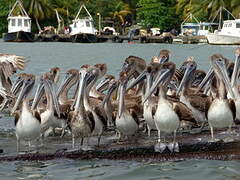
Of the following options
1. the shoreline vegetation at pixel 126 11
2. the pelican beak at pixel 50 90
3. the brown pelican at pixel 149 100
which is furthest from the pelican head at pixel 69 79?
the shoreline vegetation at pixel 126 11

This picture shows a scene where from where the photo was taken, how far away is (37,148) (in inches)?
→ 438

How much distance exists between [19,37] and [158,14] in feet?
69.5

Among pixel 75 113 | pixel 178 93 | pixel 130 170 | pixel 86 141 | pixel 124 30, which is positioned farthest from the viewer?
pixel 124 30

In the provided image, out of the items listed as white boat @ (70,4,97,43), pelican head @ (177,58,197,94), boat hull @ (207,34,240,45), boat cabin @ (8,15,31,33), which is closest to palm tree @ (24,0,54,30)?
boat cabin @ (8,15,31,33)

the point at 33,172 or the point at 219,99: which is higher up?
the point at 219,99

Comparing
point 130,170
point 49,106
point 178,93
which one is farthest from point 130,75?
point 130,170

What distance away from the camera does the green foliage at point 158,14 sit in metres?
89.3

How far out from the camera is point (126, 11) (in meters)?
99.1

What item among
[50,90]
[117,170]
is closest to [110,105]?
[50,90]

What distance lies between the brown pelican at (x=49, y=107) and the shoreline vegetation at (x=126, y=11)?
7024cm

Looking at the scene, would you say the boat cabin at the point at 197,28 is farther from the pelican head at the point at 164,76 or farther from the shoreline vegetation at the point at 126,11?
the pelican head at the point at 164,76

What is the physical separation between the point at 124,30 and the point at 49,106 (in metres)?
83.9

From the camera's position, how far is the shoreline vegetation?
281 feet

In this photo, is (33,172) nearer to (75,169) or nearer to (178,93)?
(75,169)
